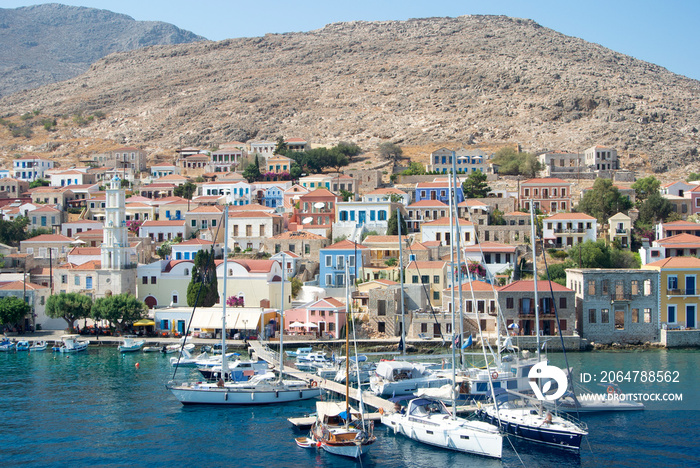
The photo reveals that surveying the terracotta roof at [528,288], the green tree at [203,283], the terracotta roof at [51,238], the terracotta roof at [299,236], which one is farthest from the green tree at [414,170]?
the terracotta roof at [528,288]

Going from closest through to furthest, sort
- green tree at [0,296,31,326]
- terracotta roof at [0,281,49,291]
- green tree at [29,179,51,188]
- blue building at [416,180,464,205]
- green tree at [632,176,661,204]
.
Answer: green tree at [0,296,31,326], terracotta roof at [0,281,49,291], blue building at [416,180,464,205], green tree at [632,176,661,204], green tree at [29,179,51,188]

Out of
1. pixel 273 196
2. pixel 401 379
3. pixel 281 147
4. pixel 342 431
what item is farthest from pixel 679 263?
pixel 281 147

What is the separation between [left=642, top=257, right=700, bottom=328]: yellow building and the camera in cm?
4725

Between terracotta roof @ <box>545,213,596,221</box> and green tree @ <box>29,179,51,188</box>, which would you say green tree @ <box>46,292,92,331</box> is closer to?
terracotta roof @ <box>545,213,596,221</box>

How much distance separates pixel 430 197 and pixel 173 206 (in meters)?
24.8

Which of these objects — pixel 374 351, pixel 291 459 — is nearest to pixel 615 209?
pixel 374 351

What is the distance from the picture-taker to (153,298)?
186 feet

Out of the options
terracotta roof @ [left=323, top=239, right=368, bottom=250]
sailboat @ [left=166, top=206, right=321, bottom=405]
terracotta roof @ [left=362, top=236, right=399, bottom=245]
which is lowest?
sailboat @ [left=166, top=206, right=321, bottom=405]

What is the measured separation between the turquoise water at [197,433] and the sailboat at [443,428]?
399 millimetres

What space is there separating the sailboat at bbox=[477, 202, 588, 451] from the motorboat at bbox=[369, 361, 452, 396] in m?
4.41

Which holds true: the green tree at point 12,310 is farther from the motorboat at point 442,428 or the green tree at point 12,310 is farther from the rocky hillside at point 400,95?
the rocky hillside at point 400,95

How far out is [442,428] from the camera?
2911 centimetres

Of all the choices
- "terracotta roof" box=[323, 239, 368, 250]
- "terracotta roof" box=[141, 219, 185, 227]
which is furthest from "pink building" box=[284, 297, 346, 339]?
"terracotta roof" box=[141, 219, 185, 227]

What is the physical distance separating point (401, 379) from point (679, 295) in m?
21.5
